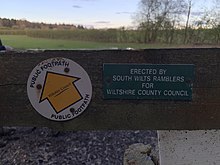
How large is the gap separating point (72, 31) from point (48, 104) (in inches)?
422

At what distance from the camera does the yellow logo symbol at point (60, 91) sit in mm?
Answer: 1675

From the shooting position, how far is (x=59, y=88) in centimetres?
167

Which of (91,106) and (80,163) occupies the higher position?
(91,106)

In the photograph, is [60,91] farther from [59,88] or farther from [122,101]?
[122,101]

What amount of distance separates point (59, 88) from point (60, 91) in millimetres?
16

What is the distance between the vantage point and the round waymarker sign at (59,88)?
1666 millimetres

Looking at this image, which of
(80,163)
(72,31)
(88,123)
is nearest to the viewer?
(88,123)

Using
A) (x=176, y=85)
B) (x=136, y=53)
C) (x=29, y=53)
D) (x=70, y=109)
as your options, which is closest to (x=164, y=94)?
(x=176, y=85)

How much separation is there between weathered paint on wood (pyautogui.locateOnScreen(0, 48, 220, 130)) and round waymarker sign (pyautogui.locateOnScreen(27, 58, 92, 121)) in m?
0.03

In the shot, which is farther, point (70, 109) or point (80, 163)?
point (80, 163)

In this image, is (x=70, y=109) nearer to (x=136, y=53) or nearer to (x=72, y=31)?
(x=136, y=53)

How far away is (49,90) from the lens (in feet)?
5.55

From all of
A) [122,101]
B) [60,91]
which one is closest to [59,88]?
[60,91]

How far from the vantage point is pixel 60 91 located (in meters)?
1.68
